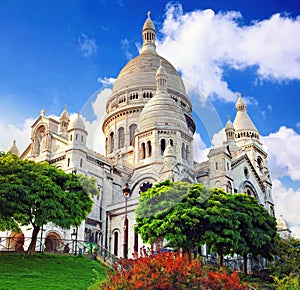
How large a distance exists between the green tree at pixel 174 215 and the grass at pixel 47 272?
205 inches

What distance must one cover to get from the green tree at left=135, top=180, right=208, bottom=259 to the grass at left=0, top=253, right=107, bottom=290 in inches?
205

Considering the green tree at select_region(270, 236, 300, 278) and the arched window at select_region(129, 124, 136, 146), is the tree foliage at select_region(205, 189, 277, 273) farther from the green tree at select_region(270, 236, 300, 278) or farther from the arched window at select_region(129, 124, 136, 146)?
the arched window at select_region(129, 124, 136, 146)

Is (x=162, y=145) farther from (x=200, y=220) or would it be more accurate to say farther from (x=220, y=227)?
(x=220, y=227)

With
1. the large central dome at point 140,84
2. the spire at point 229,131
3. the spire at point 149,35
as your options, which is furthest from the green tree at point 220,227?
the spire at point 149,35

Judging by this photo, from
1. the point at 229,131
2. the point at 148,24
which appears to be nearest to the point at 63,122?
the point at 229,131

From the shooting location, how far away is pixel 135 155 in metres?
56.6

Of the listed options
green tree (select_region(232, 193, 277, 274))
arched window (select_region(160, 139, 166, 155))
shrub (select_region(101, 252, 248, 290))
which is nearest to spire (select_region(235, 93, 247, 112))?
arched window (select_region(160, 139, 166, 155))

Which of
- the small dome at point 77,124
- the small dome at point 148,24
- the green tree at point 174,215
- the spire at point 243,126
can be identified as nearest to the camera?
the green tree at point 174,215

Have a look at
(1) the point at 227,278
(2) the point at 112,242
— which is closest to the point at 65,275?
(1) the point at 227,278

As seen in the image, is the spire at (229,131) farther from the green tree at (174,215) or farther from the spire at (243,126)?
the green tree at (174,215)

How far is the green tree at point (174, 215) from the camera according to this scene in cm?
3322

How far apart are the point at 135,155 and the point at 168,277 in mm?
41247

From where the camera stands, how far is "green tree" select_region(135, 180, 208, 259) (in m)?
33.2

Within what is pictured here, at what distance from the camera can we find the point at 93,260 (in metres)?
32.7
